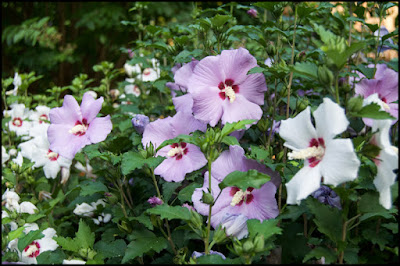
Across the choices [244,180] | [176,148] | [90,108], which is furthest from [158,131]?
[244,180]

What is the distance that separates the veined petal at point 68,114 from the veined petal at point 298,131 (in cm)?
68

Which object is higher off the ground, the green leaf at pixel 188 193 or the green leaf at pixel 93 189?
the green leaf at pixel 188 193

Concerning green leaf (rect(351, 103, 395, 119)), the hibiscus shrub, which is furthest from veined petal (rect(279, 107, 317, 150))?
green leaf (rect(351, 103, 395, 119))

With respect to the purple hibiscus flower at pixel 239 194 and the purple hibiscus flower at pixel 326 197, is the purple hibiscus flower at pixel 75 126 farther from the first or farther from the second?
the purple hibiscus flower at pixel 326 197

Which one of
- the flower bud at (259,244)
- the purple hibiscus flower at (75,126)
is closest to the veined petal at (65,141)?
the purple hibiscus flower at (75,126)

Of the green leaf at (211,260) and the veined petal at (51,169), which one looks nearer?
the green leaf at (211,260)

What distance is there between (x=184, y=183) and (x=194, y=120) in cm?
26

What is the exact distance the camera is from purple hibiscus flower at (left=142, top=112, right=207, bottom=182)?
1176mm

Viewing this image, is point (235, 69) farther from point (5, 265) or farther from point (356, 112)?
point (5, 265)

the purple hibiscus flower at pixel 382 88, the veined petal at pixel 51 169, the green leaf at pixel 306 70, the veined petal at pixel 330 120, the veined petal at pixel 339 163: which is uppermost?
the green leaf at pixel 306 70

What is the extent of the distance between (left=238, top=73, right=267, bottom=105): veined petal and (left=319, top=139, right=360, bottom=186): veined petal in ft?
1.39

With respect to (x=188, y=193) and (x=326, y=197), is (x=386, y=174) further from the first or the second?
(x=188, y=193)

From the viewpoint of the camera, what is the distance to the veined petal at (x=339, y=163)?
76cm

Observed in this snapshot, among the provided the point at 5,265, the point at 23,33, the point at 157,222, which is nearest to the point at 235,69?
the point at 157,222
